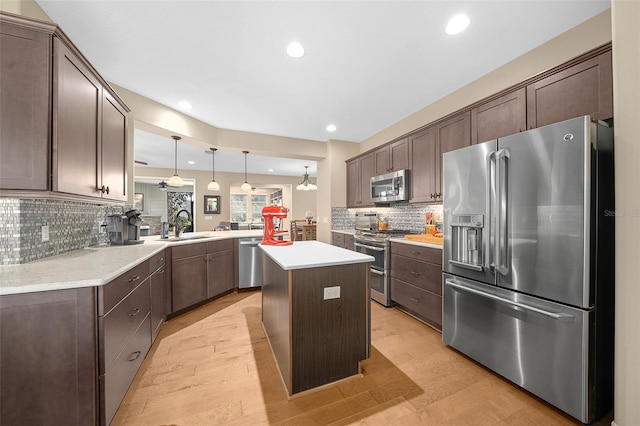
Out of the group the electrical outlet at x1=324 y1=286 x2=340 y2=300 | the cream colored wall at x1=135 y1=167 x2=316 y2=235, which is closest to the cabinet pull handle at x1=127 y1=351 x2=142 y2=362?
the electrical outlet at x1=324 y1=286 x2=340 y2=300

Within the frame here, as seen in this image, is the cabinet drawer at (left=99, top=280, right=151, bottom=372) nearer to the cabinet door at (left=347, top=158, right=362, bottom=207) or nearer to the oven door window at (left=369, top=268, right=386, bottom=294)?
the oven door window at (left=369, top=268, right=386, bottom=294)

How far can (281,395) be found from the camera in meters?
1.60

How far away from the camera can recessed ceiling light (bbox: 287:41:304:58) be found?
6.81 feet

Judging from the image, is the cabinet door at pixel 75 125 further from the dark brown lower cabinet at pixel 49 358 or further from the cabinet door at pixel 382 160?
the cabinet door at pixel 382 160

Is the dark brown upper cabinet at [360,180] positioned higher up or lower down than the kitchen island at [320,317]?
higher up

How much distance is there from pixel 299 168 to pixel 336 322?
643cm

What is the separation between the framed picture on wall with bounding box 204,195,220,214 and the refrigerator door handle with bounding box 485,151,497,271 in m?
7.92

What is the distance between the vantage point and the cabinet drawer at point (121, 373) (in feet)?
4.12

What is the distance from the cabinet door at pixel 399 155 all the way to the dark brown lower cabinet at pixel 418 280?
4.11 feet

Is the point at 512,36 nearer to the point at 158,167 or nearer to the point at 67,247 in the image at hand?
the point at 67,247

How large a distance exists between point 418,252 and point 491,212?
3.29 ft

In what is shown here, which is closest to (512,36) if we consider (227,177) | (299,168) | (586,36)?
(586,36)

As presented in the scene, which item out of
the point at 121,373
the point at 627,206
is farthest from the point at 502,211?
the point at 121,373

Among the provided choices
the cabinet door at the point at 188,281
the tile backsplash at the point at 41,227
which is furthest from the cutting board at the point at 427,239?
the tile backsplash at the point at 41,227
